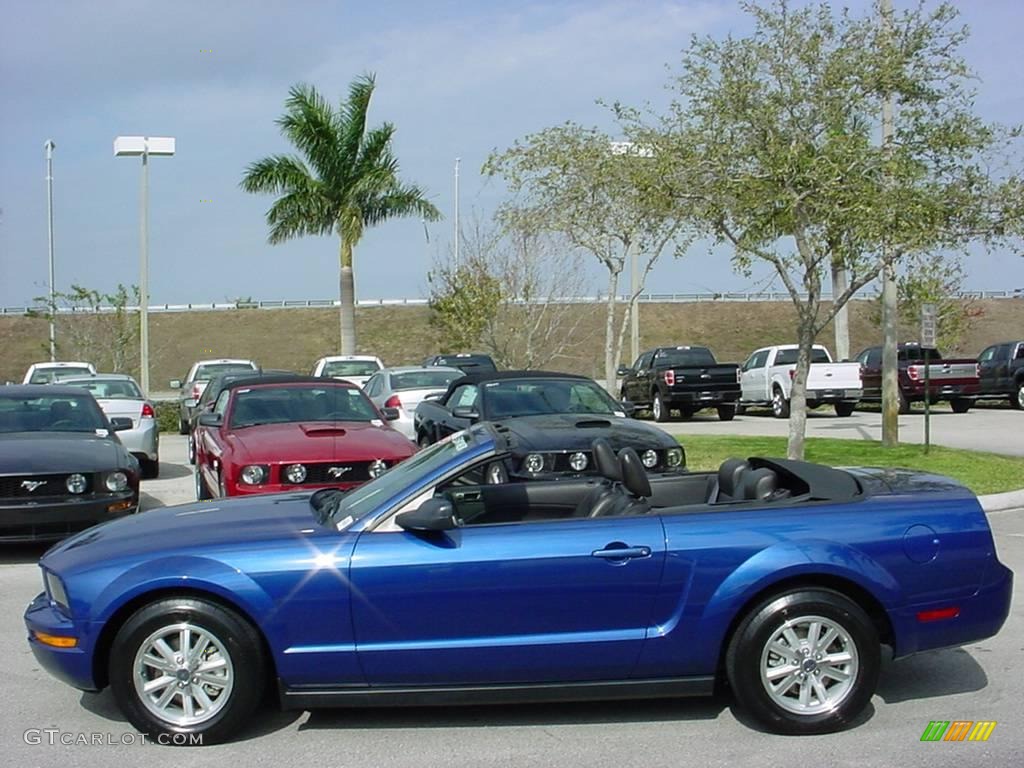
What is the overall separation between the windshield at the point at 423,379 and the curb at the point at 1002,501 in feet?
28.2

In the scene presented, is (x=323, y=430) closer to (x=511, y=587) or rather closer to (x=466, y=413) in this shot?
(x=466, y=413)

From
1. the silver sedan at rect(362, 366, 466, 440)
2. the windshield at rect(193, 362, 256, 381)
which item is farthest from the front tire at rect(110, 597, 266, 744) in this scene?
the windshield at rect(193, 362, 256, 381)

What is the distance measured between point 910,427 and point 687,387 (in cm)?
568

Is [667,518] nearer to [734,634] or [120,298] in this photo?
[734,634]

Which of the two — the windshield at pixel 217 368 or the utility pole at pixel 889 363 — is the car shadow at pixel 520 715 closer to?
the utility pole at pixel 889 363

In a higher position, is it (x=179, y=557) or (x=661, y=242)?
(x=661, y=242)

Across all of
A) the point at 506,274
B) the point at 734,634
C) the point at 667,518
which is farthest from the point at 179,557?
the point at 506,274

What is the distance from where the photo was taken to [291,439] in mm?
10781

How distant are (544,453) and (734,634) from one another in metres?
4.85

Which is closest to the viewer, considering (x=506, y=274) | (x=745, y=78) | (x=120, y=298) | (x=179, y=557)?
(x=179, y=557)

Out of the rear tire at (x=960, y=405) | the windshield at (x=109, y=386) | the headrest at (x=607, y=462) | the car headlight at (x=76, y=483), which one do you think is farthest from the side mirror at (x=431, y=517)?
the rear tire at (x=960, y=405)

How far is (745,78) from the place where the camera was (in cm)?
1536

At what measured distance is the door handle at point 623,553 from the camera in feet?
17.4

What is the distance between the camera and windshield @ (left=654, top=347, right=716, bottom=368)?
2981 cm
